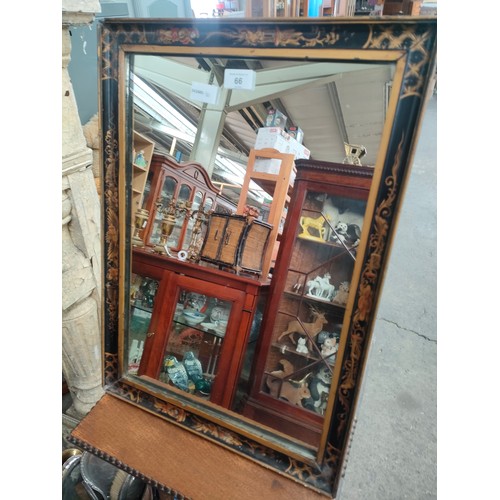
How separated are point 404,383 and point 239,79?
0.72 metres

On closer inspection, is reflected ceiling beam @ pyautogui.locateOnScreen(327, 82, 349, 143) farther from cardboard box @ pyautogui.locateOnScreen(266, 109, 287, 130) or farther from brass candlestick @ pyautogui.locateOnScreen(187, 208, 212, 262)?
brass candlestick @ pyautogui.locateOnScreen(187, 208, 212, 262)

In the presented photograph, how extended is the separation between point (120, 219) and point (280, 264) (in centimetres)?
31

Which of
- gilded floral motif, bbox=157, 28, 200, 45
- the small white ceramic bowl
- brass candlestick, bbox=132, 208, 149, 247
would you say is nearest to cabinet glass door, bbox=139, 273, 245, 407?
the small white ceramic bowl

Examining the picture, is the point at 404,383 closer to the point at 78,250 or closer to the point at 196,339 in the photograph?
the point at 196,339

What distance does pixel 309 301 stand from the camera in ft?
1.81

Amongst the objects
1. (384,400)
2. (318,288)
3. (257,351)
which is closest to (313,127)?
(318,288)

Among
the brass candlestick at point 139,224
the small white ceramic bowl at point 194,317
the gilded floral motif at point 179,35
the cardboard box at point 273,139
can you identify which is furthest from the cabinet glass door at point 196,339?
the gilded floral motif at point 179,35

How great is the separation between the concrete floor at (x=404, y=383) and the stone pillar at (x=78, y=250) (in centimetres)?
76

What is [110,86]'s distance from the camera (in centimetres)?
50

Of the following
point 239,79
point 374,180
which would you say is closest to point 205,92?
point 239,79

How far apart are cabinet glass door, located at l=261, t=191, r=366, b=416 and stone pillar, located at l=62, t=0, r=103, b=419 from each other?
59cm

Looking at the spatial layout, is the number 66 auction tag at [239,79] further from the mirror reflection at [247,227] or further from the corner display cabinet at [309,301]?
the corner display cabinet at [309,301]

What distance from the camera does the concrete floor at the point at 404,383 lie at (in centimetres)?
64

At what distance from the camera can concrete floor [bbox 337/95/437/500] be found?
2.11 feet
